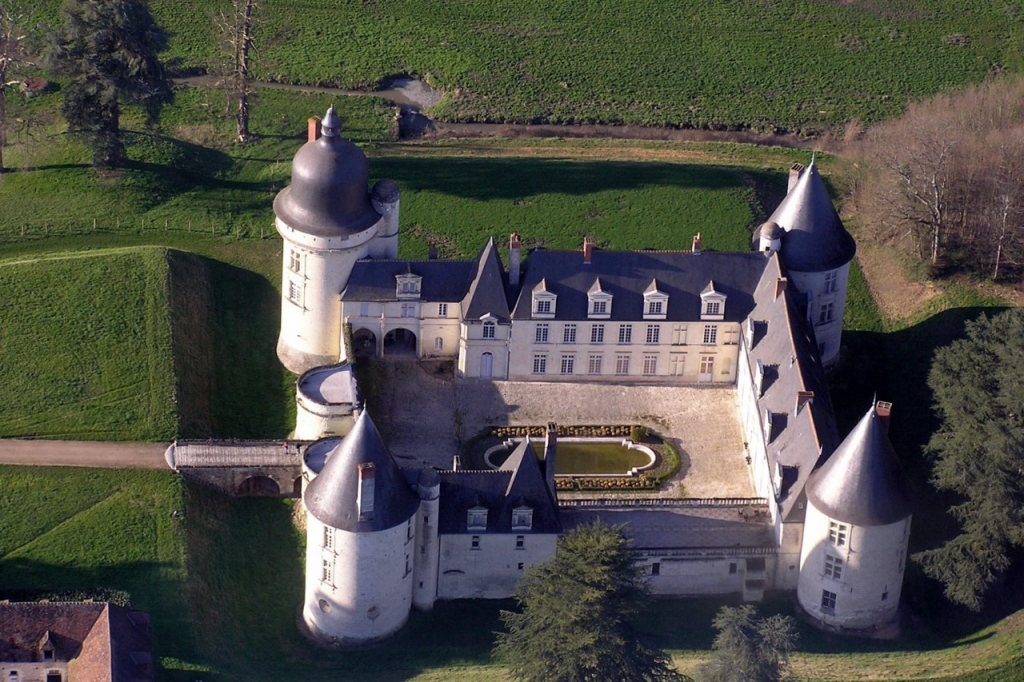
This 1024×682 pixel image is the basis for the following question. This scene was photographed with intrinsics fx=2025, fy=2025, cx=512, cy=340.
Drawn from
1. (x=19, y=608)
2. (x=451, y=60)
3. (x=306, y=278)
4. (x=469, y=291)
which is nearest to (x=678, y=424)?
(x=469, y=291)

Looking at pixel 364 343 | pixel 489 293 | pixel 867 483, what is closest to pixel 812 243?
pixel 489 293

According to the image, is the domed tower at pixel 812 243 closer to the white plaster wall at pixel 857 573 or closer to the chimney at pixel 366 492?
the white plaster wall at pixel 857 573

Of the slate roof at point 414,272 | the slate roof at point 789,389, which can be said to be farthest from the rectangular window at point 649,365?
the slate roof at point 414,272

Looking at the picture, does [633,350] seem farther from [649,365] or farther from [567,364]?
[567,364]

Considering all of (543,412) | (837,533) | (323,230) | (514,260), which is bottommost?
(543,412)

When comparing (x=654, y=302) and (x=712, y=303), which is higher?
(x=712, y=303)

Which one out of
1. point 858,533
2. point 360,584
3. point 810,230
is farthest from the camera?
point 810,230

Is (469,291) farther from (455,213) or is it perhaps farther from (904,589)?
(904,589)
